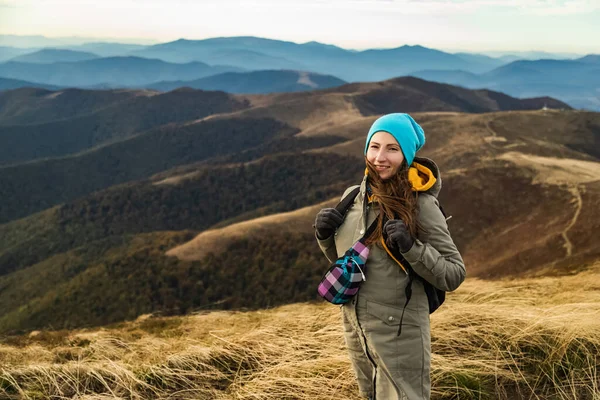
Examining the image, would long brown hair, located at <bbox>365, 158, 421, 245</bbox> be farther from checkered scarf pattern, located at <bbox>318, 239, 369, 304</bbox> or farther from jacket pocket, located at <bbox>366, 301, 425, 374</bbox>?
jacket pocket, located at <bbox>366, 301, 425, 374</bbox>

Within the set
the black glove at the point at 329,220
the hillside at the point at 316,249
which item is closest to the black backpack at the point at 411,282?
the black glove at the point at 329,220

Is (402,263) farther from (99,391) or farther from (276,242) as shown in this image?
(276,242)

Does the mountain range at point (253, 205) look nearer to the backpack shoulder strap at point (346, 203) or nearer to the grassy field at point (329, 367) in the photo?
the grassy field at point (329, 367)

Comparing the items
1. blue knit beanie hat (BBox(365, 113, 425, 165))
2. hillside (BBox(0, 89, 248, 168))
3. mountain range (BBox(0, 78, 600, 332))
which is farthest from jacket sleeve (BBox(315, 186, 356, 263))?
hillside (BBox(0, 89, 248, 168))

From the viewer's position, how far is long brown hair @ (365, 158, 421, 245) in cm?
288

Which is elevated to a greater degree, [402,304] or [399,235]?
[399,235]

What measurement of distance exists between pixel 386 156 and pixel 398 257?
74cm

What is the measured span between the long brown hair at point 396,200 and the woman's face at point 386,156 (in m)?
0.05

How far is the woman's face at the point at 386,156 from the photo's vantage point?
3.06 m

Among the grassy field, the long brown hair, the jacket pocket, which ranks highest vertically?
the long brown hair

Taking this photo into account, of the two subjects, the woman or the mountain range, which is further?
the mountain range

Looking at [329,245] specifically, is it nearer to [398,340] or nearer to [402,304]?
[402,304]

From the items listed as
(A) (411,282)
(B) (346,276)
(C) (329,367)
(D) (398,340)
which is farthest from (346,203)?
(C) (329,367)

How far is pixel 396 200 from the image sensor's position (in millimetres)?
2928
